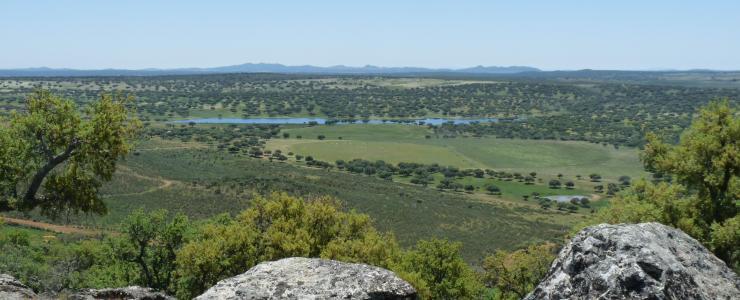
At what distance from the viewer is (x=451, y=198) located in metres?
102

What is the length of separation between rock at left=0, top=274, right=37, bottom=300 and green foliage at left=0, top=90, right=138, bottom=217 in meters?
6.04

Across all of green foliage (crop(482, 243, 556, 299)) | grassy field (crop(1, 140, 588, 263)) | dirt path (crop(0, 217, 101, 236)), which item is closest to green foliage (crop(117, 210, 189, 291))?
green foliage (crop(482, 243, 556, 299))

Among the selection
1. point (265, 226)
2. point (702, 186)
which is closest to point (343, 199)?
point (265, 226)

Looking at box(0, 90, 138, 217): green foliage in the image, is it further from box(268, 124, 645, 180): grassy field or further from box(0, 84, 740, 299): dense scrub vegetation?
box(268, 124, 645, 180): grassy field

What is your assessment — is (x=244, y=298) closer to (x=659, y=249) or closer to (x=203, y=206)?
(x=659, y=249)

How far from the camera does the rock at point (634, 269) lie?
838 cm

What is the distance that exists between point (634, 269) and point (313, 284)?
228 inches

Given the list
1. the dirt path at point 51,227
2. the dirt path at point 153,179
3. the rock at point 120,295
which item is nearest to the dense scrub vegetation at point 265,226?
the dirt path at point 51,227

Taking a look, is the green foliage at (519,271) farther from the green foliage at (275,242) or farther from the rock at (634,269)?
the rock at (634,269)

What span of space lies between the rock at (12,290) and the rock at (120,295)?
154 cm

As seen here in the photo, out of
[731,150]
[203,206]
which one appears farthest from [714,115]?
[203,206]

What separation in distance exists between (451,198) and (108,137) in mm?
83838

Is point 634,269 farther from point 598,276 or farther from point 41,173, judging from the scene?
point 41,173

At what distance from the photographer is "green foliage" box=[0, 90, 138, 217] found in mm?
21484
